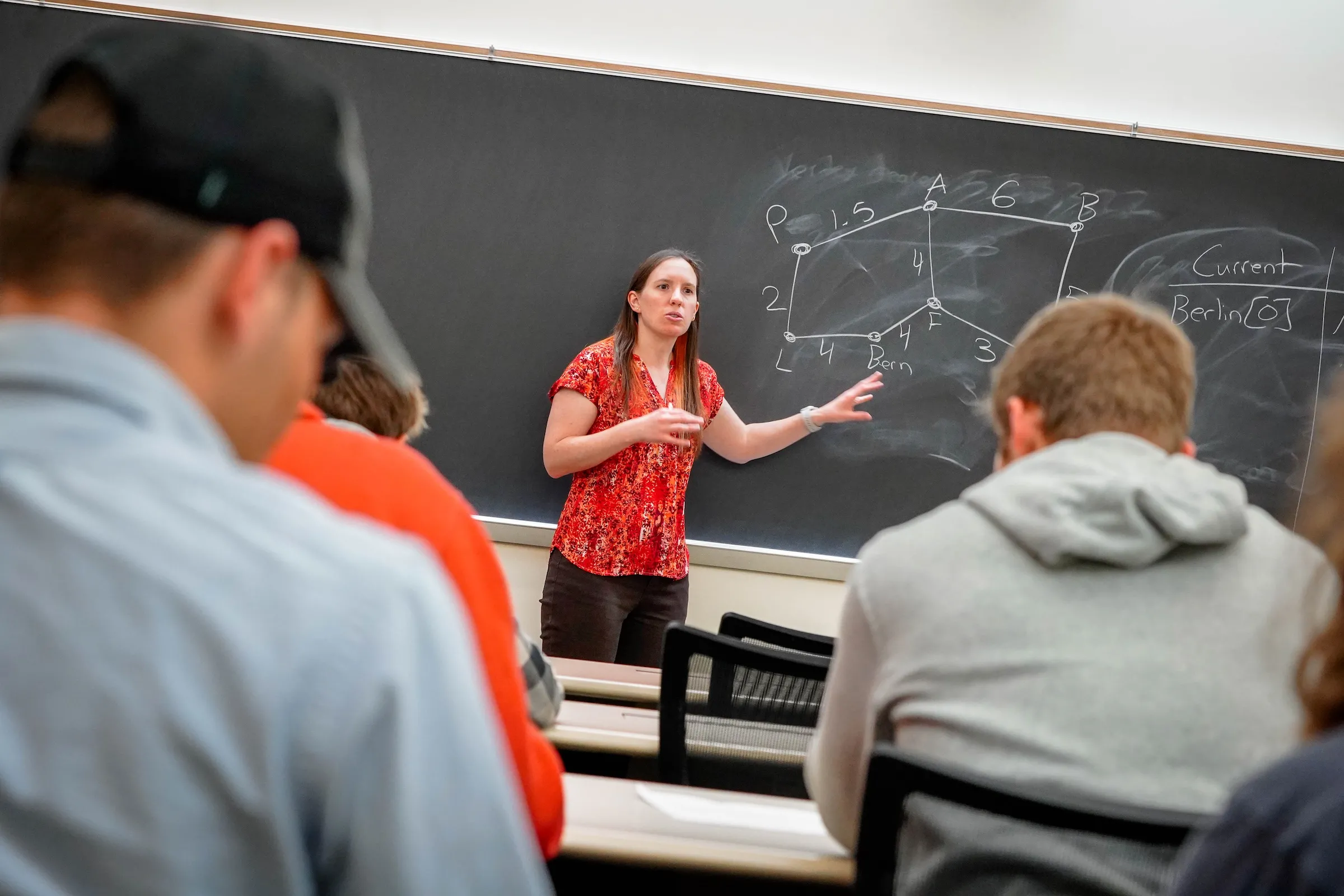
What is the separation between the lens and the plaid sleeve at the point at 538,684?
1.45 meters

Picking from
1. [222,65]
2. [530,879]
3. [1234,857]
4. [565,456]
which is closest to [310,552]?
[530,879]

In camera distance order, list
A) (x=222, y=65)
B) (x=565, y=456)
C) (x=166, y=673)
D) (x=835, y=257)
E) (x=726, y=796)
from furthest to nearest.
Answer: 1. (x=835, y=257)
2. (x=565, y=456)
3. (x=726, y=796)
4. (x=222, y=65)
5. (x=166, y=673)

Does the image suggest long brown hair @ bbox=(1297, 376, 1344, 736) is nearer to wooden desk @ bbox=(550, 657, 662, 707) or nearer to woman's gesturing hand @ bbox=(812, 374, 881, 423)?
wooden desk @ bbox=(550, 657, 662, 707)

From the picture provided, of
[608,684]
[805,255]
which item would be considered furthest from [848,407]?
[608,684]

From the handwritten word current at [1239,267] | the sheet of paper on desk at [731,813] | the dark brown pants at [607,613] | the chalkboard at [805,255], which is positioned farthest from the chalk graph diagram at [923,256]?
the sheet of paper on desk at [731,813]

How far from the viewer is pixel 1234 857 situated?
0.52 meters

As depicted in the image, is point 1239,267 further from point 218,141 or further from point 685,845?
point 218,141

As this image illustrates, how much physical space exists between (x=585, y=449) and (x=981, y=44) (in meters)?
1.92

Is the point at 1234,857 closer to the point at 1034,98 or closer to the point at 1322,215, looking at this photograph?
the point at 1034,98

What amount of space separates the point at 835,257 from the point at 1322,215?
64.8 inches

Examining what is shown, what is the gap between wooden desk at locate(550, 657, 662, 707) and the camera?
2.17 metres

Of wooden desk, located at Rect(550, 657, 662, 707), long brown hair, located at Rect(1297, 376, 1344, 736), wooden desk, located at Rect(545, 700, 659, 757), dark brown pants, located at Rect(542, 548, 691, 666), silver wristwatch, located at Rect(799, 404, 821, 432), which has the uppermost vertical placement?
long brown hair, located at Rect(1297, 376, 1344, 736)

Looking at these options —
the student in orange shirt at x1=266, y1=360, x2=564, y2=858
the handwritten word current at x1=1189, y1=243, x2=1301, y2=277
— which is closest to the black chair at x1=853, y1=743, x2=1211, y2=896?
the student in orange shirt at x1=266, y1=360, x2=564, y2=858

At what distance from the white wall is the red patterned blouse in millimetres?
1080
